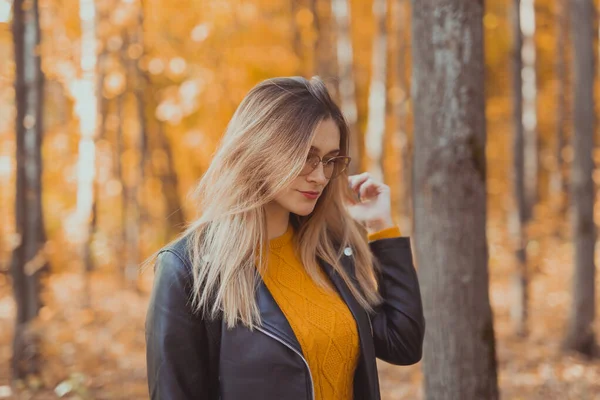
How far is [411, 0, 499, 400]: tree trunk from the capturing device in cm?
342

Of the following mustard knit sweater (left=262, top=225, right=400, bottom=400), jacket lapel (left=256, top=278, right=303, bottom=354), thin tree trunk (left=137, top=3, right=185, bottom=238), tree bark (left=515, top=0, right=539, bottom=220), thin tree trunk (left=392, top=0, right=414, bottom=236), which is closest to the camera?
A: jacket lapel (left=256, top=278, right=303, bottom=354)

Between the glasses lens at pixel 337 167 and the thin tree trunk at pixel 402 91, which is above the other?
the thin tree trunk at pixel 402 91

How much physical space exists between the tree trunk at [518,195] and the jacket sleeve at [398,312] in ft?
26.0

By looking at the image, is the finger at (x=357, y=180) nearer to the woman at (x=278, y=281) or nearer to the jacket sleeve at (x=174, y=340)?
the woman at (x=278, y=281)

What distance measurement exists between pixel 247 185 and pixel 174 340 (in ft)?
2.06

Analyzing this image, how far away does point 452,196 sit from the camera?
11.2ft

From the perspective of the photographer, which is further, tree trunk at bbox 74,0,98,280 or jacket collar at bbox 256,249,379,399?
tree trunk at bbox 74,0,98,280

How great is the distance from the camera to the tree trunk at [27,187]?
6.93 metres

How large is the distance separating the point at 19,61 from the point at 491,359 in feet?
19.2

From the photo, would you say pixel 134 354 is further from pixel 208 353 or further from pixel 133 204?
pixel 208 353

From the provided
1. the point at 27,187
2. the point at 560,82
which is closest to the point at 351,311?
the point at 27,187

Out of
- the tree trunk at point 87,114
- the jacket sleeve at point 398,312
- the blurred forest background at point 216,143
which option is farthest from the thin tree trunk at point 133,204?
the jacket sleeve at point 398,312

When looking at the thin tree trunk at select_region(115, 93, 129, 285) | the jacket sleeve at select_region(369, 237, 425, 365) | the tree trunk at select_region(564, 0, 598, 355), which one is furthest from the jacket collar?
the thin tree trunk at select_region(115, 93, 129, 285)

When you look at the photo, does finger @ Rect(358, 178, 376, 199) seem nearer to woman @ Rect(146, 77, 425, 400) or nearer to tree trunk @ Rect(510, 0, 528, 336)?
woman @ Rect(146, 77, 425, 400)
